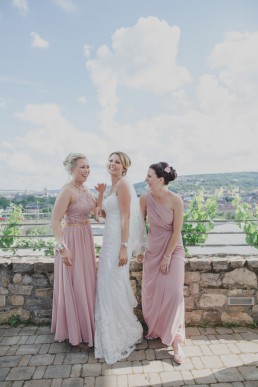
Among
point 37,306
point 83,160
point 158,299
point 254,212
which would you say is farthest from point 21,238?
point 254,212

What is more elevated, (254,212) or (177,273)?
(254,212)

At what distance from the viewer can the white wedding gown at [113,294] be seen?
3377mm

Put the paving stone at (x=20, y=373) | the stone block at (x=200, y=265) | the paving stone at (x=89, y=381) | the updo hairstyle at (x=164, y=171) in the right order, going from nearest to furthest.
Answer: the paving stone at (x=89, y=381) → the paving stone at (x=20, y=373) → the updo hairstyle at (x=164, y=171) → the stone block at (x=200, y=265)

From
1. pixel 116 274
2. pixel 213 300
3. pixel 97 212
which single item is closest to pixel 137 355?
pixel 116 274

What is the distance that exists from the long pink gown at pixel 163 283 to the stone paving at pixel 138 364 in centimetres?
21

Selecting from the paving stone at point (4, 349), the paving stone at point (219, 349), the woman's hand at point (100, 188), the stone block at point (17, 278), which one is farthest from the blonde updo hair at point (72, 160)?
the paving stone at point (219, 349)

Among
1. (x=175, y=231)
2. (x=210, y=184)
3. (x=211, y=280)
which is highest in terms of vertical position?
(x=210, y=184)

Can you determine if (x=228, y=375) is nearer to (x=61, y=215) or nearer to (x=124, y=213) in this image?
(x=124, y=213)

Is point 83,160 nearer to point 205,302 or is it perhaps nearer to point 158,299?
point 158,299

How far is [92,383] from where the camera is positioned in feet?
9.40

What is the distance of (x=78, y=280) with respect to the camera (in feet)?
11.2

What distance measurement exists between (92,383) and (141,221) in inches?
66.2

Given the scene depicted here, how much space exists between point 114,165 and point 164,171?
54 cm

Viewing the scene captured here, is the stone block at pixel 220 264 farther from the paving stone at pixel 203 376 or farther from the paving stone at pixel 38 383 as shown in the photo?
the paving stone at pixel 38 383
